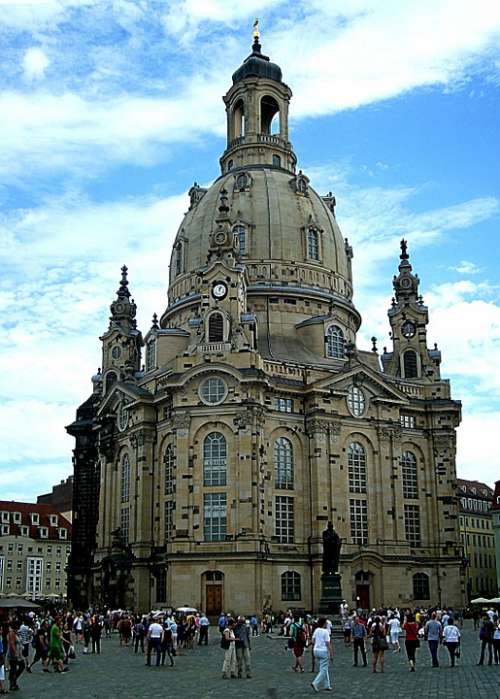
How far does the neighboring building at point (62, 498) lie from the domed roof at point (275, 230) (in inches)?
1906

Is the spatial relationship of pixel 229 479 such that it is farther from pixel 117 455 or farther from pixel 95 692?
pixel 95 692

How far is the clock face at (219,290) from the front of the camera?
7831 cm

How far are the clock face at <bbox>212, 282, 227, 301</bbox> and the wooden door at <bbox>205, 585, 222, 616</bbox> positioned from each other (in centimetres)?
2398

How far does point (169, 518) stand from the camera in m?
76.3

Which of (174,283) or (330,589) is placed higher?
(174,283)

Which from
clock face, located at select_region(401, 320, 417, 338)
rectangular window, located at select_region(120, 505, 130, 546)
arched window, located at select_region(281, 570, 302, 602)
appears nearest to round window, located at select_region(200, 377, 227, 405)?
rectangular window, located at select_region(120, 505, 130, 546)

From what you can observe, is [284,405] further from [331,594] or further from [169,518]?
[331,594]

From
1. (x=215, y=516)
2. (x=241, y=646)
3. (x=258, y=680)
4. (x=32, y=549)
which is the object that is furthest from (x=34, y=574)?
(x=258, y=680)

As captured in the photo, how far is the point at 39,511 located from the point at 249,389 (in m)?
53.7

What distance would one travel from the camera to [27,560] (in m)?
110

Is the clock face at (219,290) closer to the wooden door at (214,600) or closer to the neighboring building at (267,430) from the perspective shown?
the neighboring building at (267,430)

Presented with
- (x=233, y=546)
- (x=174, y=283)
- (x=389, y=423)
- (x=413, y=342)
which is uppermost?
(x=174, y=283)

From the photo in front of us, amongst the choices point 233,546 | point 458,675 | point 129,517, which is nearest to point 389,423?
point 233,546

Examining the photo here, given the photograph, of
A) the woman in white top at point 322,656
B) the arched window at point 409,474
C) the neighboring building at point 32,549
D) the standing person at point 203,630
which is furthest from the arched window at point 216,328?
the woman in white top at point 322,656
